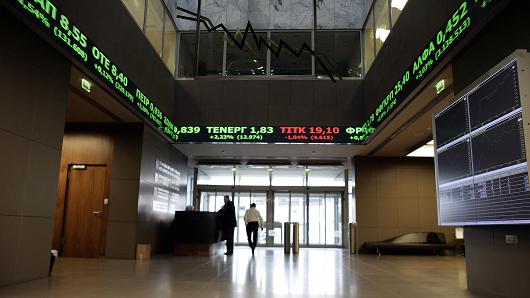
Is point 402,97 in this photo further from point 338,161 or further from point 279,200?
point 279,200

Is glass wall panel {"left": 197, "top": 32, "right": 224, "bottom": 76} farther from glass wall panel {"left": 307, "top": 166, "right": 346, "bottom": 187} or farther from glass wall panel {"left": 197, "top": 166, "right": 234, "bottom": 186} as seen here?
glass wall panel {"left": 307, "top": 166, "right": 346, "bottom": 187}

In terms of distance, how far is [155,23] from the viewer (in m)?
11.0

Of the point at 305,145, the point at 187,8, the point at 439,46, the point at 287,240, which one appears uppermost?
the point at 187,8

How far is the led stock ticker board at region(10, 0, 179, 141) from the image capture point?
5082 millimetres

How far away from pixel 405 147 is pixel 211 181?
7517 millimetres

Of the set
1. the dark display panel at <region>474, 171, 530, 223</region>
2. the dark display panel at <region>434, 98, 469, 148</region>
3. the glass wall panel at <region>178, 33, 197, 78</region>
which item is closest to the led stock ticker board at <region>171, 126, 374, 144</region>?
the glass wall panel at <region>178, 33, 197, 78</region>

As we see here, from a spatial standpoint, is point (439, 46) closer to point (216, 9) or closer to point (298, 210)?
A: point (216, 9)

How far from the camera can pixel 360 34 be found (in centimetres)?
1331

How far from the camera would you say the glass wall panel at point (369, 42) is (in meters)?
11.8

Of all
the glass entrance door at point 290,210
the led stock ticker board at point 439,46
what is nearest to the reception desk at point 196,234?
the led stock ticker board at point 439,46

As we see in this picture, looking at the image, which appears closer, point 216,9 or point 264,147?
point 264,147

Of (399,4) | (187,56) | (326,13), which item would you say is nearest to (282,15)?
(326,13)

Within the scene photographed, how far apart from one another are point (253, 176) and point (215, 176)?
144 centimetres

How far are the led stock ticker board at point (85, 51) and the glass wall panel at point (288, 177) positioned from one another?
7025 mm
